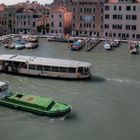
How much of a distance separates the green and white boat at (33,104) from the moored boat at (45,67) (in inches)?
295

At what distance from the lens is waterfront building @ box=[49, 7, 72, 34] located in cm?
6303

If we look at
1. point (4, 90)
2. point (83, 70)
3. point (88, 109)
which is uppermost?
point (83, 70)

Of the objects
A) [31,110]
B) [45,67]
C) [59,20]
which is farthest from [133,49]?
[31,110]

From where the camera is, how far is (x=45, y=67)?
104ft

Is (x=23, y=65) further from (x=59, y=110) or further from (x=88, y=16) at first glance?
(x=88, y=16)

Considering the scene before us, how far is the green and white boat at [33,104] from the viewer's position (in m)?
22.2

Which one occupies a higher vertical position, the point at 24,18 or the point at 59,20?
the point at 24,18

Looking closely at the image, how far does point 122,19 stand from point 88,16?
6.15 meters

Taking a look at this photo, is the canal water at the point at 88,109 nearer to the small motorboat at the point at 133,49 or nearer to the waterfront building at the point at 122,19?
the small motorboat at the point at 133,49

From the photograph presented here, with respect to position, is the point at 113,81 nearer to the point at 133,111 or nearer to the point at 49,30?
the point at 133,111

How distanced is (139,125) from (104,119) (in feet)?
6.85

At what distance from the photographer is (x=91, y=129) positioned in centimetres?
2075

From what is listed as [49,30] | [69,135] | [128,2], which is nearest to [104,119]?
[69,135]

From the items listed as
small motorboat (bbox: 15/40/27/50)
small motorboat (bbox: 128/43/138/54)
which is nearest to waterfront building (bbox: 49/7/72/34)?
small motorboat (bbox: 15/40/27/50)
